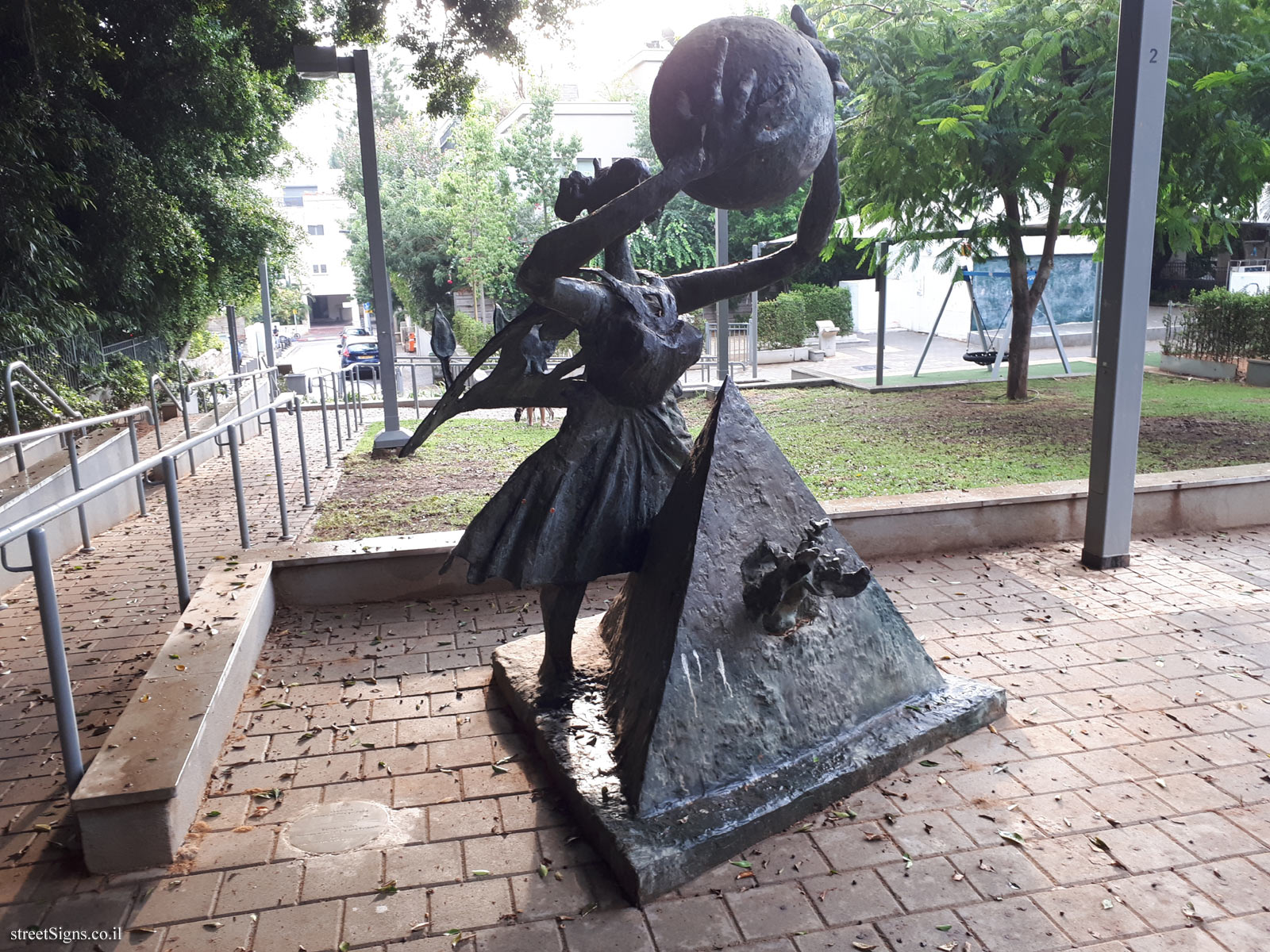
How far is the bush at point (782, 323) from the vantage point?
2136 centimetres

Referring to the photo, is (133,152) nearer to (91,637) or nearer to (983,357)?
(91,637)

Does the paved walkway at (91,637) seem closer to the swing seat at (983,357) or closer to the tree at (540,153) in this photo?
the swing seat at (983,357)

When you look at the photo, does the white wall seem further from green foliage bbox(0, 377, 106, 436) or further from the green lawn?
green foliage bbox(0, 377, 106, 436)

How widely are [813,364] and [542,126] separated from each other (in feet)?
33.5

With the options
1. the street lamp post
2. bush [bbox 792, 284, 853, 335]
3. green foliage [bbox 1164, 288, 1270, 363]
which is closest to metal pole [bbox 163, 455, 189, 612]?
the street lamp post

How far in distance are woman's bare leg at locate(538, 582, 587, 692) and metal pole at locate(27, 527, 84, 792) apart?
5.21 ft

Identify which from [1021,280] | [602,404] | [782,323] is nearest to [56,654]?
[602,404]

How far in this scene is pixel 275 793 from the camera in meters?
3.27

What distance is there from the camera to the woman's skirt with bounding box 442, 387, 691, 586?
3285 millimetres

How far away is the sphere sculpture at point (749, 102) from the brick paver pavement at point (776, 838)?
7.00 feet

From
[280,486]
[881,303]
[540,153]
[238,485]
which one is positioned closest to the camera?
[238,485]

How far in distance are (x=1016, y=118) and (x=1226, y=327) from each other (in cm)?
719

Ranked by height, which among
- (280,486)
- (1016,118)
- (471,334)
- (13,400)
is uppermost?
(1016,118)

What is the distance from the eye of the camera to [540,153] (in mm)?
24109
